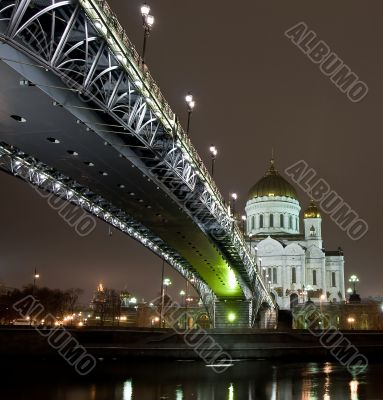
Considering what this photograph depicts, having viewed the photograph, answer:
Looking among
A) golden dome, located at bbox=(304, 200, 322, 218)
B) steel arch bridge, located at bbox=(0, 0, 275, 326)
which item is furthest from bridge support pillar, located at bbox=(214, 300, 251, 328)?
golden dome, located at bbox=(304, 200, 322, 218)

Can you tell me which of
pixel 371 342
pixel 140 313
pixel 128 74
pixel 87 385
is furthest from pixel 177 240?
pixel 140 313

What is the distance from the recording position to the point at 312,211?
130 meters

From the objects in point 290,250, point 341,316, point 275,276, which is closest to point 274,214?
point 290,250

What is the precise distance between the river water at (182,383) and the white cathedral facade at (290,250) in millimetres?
74089

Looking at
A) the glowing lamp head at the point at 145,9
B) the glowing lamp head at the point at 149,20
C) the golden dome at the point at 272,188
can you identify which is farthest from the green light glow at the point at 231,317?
the glowing lamp head at the point at 145,9

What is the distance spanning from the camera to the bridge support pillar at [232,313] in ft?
249

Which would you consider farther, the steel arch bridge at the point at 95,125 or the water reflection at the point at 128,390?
the water reflection at the point at 128,390

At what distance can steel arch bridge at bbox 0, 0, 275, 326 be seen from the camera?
15.7m

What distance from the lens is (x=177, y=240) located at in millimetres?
47656

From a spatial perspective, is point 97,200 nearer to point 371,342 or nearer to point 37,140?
point 37,140

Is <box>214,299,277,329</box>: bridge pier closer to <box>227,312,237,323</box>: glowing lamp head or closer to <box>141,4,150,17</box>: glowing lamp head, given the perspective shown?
<box>227,312,237,323</box>: glowing lamp head

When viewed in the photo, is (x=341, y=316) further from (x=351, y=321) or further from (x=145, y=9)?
(x=145, y=9)

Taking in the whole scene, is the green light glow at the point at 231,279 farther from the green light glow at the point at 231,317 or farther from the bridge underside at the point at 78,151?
the bridge underside at the point at 78,151

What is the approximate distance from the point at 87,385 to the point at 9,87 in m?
18.6
